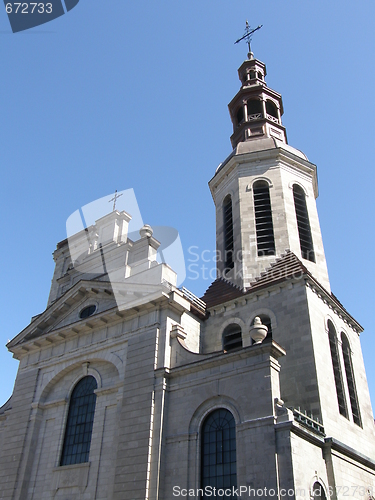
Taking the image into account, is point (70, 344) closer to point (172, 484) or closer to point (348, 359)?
point (172, 484)

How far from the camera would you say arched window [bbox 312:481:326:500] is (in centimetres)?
1559

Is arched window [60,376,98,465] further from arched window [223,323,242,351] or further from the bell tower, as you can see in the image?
the bell tower

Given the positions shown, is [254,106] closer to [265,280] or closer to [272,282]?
[265,280]

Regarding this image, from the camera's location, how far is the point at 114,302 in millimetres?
22547

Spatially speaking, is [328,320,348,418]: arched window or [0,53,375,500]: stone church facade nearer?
[0,53,375,500]: stone church facade

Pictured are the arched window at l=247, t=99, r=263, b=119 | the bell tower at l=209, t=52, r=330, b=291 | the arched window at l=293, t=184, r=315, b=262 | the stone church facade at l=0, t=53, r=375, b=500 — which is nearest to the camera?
the stone church facade at l=0, t=53, r=375, b=500

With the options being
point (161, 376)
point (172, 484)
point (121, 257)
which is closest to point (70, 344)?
point (121, 257)

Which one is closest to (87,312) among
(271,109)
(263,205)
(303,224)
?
(263,205)

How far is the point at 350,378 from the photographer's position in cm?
2200

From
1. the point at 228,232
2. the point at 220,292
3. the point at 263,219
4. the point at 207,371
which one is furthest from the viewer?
the point at 228,232

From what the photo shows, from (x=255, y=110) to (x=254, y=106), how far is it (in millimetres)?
356

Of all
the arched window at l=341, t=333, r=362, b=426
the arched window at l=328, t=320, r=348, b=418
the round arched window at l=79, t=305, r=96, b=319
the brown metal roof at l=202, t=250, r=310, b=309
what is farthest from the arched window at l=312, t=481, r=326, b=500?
the round arched window at l=79, t=305, r=96, b=319

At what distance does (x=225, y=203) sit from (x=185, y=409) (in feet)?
46.3

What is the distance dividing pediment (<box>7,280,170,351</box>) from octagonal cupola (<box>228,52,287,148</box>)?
1407 cm
